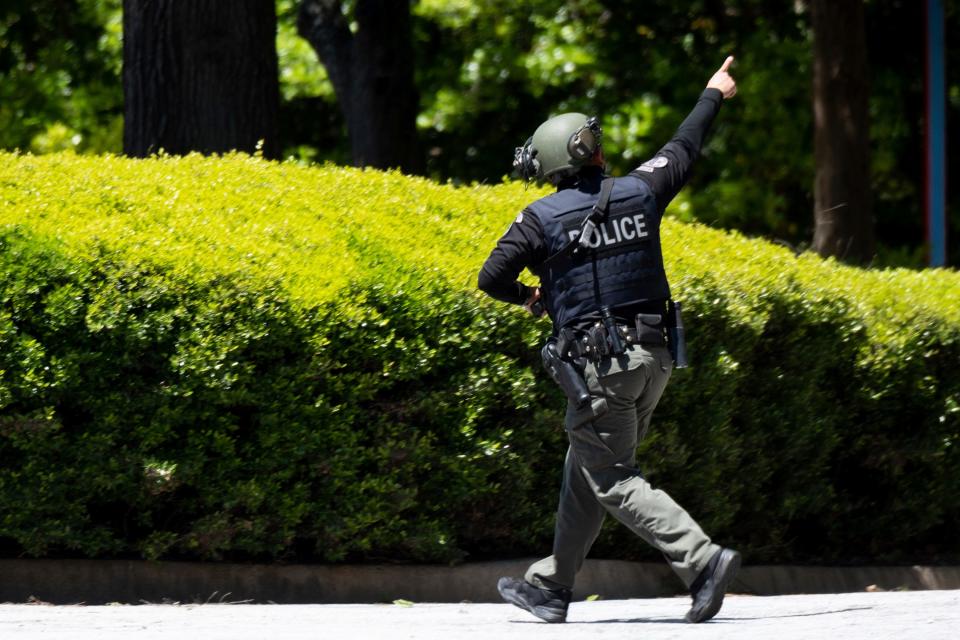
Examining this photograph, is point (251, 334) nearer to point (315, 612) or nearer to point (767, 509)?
point (315, 612)

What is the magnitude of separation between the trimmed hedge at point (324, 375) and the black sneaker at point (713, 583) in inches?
47.7

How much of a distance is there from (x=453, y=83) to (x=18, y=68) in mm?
4282

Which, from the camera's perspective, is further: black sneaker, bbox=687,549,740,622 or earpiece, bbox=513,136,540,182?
earpiece, bbox=513,136,540,182

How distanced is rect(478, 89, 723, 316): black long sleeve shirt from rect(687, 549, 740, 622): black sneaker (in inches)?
44.5

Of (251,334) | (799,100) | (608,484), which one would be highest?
(799,100)

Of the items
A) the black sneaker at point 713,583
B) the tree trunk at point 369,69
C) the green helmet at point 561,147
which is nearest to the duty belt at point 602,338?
the green helmet at point 561,147

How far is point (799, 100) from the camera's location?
45.8ft

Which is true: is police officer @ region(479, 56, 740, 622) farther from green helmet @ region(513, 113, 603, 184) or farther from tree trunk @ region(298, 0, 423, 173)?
tree trunk @ region(298, 0, 423, 173)

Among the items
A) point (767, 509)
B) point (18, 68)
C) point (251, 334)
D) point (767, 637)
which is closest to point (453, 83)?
point (18, 68)

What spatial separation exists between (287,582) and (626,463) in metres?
1.60

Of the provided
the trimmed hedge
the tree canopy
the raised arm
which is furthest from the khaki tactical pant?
the tree canopy

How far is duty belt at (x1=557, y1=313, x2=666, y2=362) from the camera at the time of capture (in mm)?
5039

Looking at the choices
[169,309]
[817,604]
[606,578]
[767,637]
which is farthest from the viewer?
[606,578]

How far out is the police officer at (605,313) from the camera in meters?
5.06
